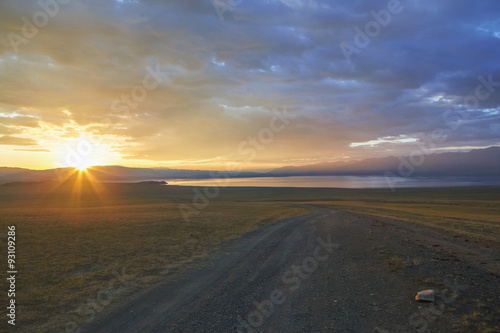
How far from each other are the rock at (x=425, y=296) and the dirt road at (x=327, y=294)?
148mm

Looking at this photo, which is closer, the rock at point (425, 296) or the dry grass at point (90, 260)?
the rock at point (425, 296)

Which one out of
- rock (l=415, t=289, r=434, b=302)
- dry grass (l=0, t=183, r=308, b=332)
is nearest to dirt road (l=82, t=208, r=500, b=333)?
rock (l=415, t=289, r=434, b=302)

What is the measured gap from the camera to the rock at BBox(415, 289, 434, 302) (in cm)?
795

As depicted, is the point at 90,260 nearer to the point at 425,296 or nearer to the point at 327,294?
the point at 327,294

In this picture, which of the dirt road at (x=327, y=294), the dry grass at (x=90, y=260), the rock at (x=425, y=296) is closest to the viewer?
the dirt road at (x=327, y=294)

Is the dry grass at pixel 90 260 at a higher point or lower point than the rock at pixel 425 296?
lower

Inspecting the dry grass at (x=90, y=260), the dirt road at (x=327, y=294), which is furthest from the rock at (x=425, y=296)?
the dry grass at (x=90, y=260)

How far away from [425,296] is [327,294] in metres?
2.74

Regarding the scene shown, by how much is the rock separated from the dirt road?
148 millimetres

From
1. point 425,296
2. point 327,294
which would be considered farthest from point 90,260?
point 425,296

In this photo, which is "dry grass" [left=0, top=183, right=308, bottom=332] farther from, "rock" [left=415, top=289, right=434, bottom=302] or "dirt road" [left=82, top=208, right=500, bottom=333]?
"rock" [left=415, top=289, right=434, bottom=302]

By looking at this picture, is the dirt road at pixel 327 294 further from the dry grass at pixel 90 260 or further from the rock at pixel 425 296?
the dry grass at pixel 90 260

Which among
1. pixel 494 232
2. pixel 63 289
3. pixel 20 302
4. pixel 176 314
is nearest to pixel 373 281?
pixel 176 314

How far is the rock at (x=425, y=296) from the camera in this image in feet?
26.1
